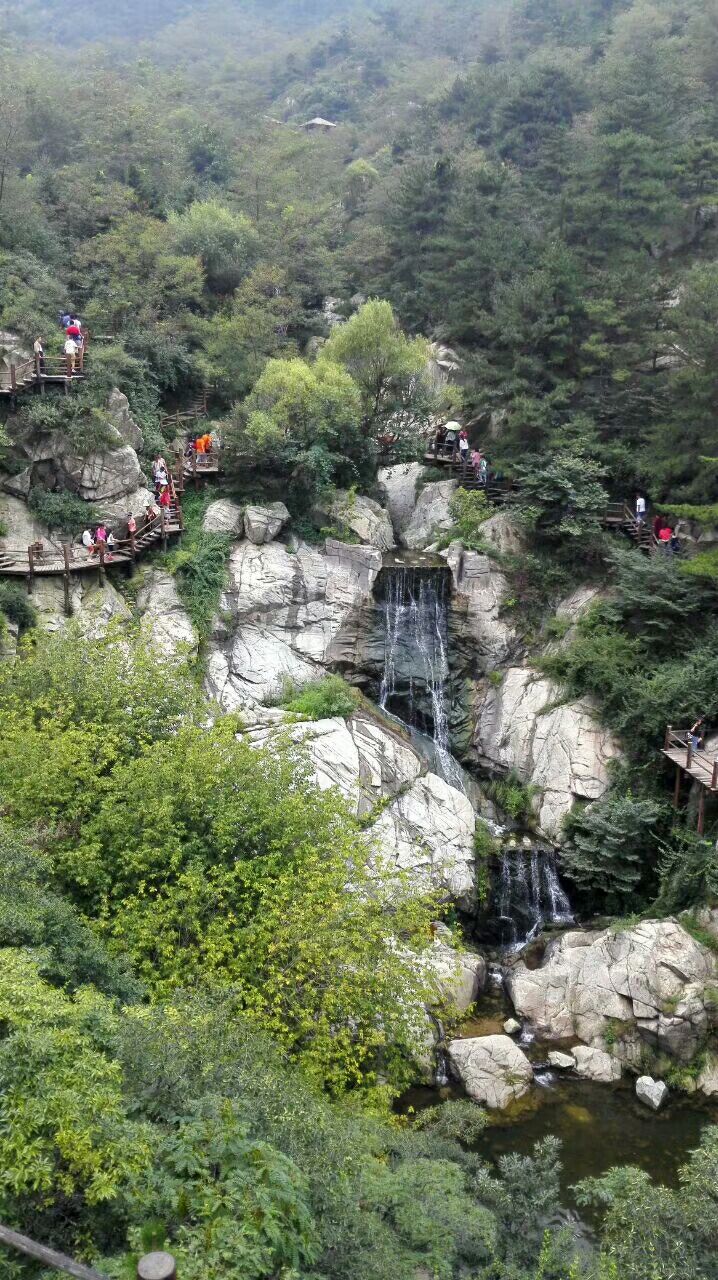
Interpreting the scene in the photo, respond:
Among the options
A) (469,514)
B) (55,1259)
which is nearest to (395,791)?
(469,514)

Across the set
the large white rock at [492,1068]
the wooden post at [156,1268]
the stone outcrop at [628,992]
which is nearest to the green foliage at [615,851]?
the stone outcrop at [628,992]

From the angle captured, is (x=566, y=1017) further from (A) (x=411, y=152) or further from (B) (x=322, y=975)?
(A) (x=411, y=152)

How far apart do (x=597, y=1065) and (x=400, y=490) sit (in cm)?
1950

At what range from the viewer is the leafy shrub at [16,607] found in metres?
20.7

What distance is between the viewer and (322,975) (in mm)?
12742

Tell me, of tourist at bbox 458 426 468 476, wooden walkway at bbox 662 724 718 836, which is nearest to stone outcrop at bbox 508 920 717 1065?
wooden walkway at bbox 662 724 718 836

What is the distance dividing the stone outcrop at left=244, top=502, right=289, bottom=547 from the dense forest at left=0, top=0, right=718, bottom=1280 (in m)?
0.83

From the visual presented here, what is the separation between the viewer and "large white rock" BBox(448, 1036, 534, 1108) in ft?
50.4

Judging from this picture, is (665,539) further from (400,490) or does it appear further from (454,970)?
(454,970)

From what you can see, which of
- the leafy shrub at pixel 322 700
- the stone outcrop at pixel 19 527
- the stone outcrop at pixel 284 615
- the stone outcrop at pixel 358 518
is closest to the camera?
the leafy shrub at pixel 322 700

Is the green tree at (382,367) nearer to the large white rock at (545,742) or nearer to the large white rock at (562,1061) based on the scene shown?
the large white rock at (545,742)

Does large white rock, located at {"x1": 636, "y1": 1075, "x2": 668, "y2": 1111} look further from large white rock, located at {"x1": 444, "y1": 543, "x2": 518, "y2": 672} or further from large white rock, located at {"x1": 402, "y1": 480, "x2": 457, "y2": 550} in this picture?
large white rock, located at {"x1": 402, "y1": 480, "x2": 457, "y2": 550}

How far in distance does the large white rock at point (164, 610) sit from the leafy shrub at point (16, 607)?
2.69m

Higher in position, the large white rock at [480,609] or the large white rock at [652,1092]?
the large white rock at [480,609]
